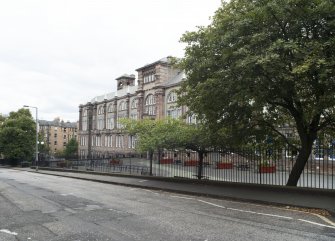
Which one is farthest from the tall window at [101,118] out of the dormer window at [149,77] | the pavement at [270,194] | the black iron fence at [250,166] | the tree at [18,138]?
the pavement at [270,194]

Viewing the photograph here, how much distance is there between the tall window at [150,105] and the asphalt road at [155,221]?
214ft

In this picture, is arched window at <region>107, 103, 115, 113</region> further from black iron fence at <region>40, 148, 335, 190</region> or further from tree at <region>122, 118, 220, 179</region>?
tree at <region>122, 118, 220, 179</region>

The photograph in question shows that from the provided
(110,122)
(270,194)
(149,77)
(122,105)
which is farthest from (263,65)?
(110,122)

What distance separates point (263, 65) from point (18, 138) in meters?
66.2

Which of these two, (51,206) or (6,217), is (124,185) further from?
(6,217)

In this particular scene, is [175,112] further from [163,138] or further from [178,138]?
[178,138]

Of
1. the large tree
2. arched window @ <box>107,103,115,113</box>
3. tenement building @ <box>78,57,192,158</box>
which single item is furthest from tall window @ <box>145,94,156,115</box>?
the large tree

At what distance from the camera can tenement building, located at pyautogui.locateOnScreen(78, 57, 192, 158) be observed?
2972 inches

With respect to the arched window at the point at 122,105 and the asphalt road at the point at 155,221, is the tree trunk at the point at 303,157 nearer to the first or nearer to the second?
the asphalt road at the point at 155,221

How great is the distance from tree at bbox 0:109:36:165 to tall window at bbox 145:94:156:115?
23483 millimetres

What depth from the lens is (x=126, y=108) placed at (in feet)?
300

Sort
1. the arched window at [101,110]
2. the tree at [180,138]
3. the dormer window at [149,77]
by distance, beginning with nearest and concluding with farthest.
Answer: the tree at [180,138] < the dormer window at [149,77] < the arched window at [101,110]

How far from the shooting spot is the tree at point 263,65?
1348 centimetres

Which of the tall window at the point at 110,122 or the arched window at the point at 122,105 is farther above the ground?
the arched window at the point at 122,105
